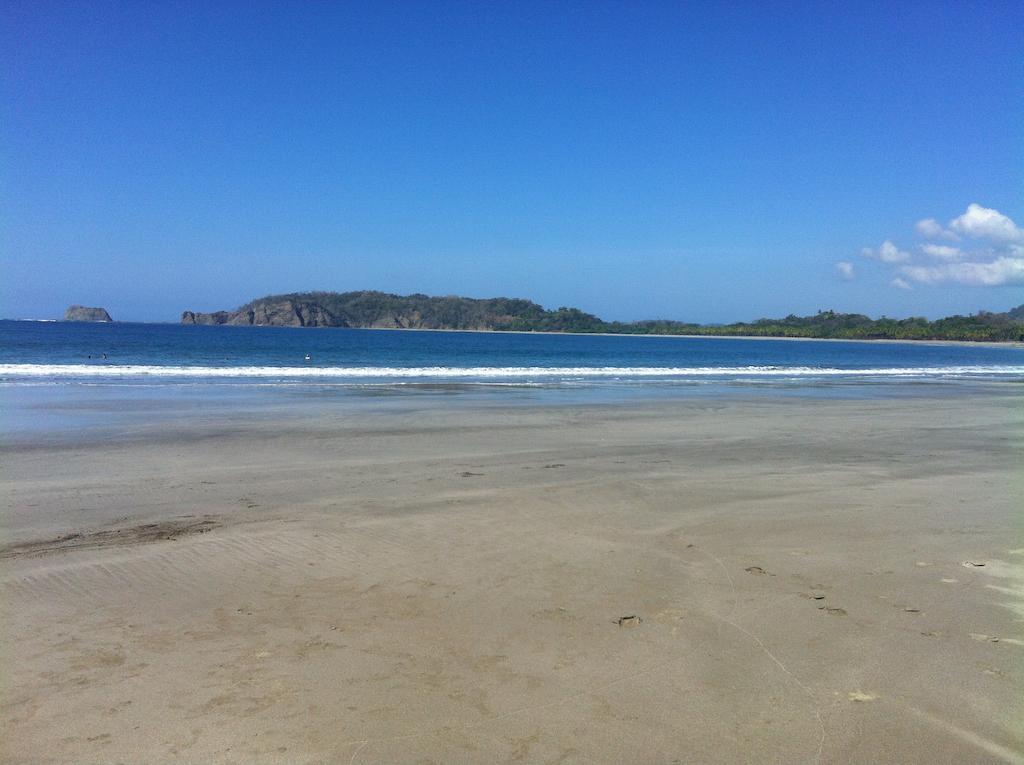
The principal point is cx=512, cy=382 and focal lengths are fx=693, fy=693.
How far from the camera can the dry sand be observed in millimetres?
3613

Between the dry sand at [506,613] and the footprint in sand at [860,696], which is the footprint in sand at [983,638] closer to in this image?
the dry sand at [506,613]

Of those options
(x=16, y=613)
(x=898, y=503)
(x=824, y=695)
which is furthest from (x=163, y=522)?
(x=898, y=503)

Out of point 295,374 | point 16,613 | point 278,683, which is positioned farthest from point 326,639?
point 295,374

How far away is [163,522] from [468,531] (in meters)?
3.33

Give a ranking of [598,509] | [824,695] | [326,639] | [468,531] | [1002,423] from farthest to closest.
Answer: [1002,423]
[598,509]
[468,531]
[326,639]
[824,695]

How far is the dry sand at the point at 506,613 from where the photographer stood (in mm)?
3613

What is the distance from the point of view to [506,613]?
5.13m

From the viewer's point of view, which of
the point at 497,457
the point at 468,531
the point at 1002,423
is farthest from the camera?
the point at 1002,423

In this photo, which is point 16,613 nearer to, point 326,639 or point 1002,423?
point 326,639

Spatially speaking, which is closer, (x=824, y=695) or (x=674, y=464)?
(x=824, y=695)

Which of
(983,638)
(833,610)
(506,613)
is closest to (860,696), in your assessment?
(833,610)

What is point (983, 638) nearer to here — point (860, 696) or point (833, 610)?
point (833, 610)

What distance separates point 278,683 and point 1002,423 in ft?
65.3

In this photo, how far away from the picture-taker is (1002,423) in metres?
18.0
